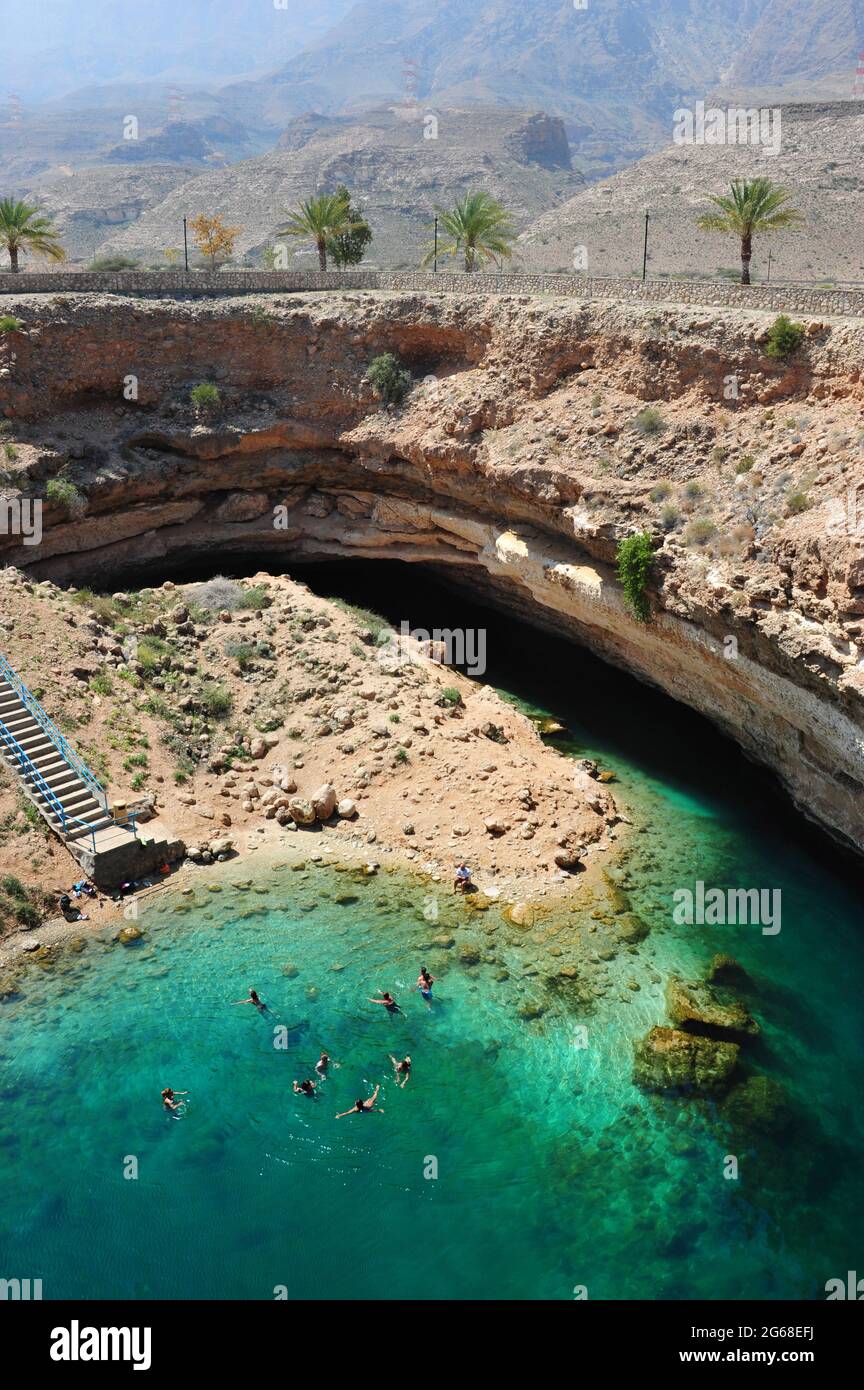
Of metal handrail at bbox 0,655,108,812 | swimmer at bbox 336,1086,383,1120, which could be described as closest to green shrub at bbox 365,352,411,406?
metal handrail at bbox 0,655,108,812

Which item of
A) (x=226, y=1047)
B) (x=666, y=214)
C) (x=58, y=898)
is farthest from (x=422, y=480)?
(x=666, y=214)

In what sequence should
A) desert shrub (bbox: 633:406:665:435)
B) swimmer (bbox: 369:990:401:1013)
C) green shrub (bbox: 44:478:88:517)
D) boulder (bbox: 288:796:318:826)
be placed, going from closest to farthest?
swimmer (bbox: 369:990:401:1013) → boulder (bbox: 288:796:318:826) → desert shrub (bbox: 633:406:665:435) → green shrub (bbox: 44:478:88:517)

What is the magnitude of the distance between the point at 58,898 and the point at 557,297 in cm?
2402

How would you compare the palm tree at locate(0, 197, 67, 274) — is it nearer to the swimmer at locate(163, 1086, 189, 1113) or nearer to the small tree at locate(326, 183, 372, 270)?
the small tree at locate(326, 183, 372, 270)

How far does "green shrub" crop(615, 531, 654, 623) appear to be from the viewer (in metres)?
24.6

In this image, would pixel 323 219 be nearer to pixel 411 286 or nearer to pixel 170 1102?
pixel 411 286

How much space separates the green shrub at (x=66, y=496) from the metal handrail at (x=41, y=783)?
976cm

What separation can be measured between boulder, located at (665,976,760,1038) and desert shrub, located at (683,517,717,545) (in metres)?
10.7

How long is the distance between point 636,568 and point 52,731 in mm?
14908

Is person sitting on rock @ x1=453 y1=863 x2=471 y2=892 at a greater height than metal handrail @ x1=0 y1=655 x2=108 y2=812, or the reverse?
metal handrail @ x1=0 y1=655 x2=108 y2=812

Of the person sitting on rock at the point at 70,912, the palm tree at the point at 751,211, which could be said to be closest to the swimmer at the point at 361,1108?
the person sitting on rock at the point at 70,912

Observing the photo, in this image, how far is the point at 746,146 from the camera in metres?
93.4

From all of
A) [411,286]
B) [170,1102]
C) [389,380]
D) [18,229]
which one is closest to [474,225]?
[411,286]

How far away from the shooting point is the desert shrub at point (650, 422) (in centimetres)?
2672
